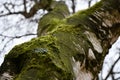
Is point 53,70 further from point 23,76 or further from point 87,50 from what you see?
point 87,50

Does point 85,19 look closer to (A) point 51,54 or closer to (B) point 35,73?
(A) point 51,54

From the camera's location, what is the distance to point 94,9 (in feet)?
7.66

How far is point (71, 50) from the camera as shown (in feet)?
5.37

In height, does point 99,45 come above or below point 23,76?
below

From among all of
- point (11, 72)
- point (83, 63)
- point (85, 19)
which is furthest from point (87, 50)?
point (11, 72)

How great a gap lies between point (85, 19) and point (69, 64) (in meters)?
0.70

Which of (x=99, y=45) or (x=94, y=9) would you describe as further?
(x=94, y=9)

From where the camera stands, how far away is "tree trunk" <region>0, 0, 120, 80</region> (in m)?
1.37

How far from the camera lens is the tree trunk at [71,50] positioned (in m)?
1.37

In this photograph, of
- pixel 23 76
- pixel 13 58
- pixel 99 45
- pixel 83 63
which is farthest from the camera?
pixel 99 45

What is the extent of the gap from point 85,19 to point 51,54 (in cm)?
76

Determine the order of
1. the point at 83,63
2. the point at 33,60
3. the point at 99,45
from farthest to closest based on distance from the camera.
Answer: the point at 99,45
the point at 83,63
the point at 33,60

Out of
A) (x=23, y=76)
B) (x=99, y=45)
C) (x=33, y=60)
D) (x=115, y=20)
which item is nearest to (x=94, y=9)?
(x=115, y=20)

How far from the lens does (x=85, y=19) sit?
214 centimetres
